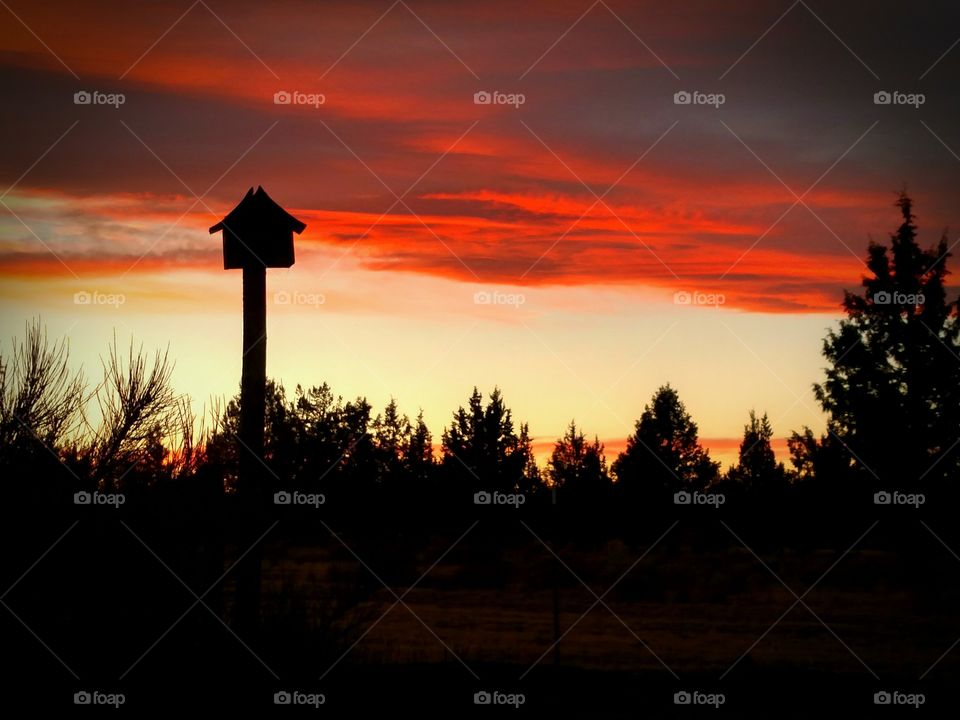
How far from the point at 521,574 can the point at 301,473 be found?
3257cm

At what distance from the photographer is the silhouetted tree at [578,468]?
132ft

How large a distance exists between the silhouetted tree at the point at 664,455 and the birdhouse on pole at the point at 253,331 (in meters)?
26.8

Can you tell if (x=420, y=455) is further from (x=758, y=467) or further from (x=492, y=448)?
Result: (x=758, y=467)

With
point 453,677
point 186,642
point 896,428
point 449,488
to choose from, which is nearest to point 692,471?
→ point 896,428

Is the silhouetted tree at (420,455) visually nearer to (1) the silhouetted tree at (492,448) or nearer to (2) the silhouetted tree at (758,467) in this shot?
(1) the silhouetted tree at (492,448)

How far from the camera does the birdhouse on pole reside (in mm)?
10883

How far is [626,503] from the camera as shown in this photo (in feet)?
127

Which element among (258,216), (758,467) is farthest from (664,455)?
(258,216)

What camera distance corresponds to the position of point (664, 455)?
138 ft

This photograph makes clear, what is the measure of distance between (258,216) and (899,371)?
26125 mm

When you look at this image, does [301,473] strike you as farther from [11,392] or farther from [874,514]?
[874,514]

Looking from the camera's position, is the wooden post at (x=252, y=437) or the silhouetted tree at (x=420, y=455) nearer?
the wooden post at (x=252, y=437)

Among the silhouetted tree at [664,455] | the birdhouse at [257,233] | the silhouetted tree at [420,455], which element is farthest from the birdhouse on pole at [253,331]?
the silhouetted tree at [664,455]

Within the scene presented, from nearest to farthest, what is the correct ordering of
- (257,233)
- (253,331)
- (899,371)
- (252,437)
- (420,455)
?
(252,437) < (253,331) < (257,233) < (899,371) < (420,455)
